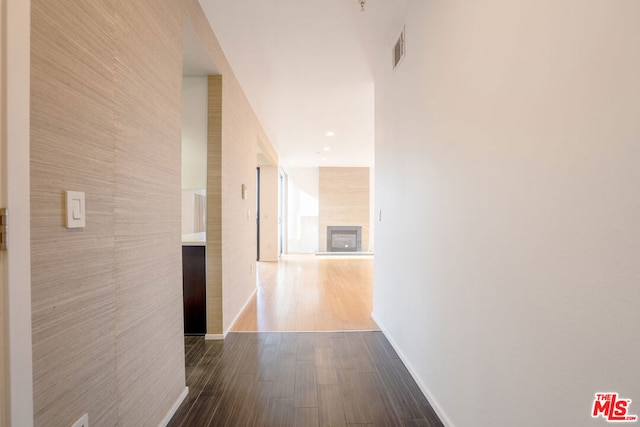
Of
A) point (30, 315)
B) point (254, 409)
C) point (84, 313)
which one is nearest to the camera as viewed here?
point (30, 315)

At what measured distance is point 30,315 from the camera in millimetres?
837

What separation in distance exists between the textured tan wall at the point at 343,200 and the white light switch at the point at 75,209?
28.3ft

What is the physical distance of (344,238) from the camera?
31.6 ft

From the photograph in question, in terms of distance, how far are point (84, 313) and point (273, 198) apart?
7.03 metres

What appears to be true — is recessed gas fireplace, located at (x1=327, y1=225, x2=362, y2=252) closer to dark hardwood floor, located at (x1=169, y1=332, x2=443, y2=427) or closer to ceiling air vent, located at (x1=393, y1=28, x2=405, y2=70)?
dark hardwood floor, located at (x1=169, y1=332, x2=443, y2=427)

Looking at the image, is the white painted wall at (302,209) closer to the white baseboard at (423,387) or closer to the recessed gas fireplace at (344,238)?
the recessed gas fireplace at (344,238)

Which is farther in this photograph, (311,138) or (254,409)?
(311,138)

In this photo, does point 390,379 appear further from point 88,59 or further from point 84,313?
point 88,59

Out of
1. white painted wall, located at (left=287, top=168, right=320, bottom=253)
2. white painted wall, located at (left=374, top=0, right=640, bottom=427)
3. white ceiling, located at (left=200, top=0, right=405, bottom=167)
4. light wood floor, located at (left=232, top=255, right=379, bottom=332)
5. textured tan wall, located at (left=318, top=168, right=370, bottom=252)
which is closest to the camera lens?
white painted wall, located at (left=374, top=0, right=640, bottom=427)

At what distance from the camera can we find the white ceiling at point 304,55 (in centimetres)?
227

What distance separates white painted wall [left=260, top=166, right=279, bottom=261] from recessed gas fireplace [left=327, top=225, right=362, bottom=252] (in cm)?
215

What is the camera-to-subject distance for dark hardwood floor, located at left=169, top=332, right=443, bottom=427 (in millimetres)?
1719

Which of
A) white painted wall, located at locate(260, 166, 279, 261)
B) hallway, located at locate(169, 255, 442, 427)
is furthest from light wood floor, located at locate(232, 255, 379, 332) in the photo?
white painted wall, located at locate(260, 166, 279, 261)

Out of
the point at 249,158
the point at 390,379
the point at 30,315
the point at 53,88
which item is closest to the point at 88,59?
the point at 53,88
